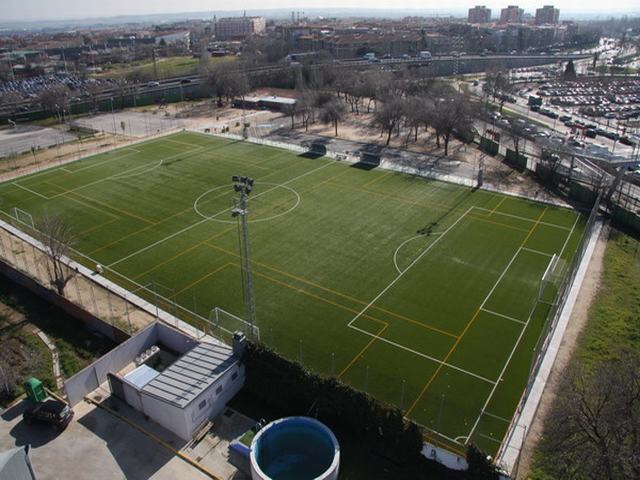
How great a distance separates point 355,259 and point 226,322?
12.9 meters

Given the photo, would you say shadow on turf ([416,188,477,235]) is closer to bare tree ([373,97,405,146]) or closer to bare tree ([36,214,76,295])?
bare tree ([373,97,405,146])

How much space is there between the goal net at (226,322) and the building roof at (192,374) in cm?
372

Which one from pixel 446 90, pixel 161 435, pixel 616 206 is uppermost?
pixel 446 90

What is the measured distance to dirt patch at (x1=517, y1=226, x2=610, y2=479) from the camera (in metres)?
25.1

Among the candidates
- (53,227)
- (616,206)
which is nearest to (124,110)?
(53,227)

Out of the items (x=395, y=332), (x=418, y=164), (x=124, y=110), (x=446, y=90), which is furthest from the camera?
(x=124, y=110)

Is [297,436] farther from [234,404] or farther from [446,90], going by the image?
[446,90]

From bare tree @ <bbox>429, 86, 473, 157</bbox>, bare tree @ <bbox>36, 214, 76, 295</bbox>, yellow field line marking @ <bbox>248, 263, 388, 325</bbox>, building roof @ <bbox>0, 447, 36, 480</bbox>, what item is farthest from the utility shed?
bare tree @ <bbox>429, 86, 473, 157</bbox>

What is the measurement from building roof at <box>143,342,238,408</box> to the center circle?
22.0 metres

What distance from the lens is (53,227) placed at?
38.1 metres

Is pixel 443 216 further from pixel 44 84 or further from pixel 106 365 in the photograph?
pixel 44 84

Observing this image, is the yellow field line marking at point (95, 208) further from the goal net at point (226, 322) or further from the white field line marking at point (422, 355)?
the white field line marking at point (422, 355)

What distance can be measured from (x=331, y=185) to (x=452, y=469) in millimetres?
39505

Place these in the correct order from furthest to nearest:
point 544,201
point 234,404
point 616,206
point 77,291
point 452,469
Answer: point 544,201 → point 616,206 → point 77,291 → point 234,404 → point 452,469
